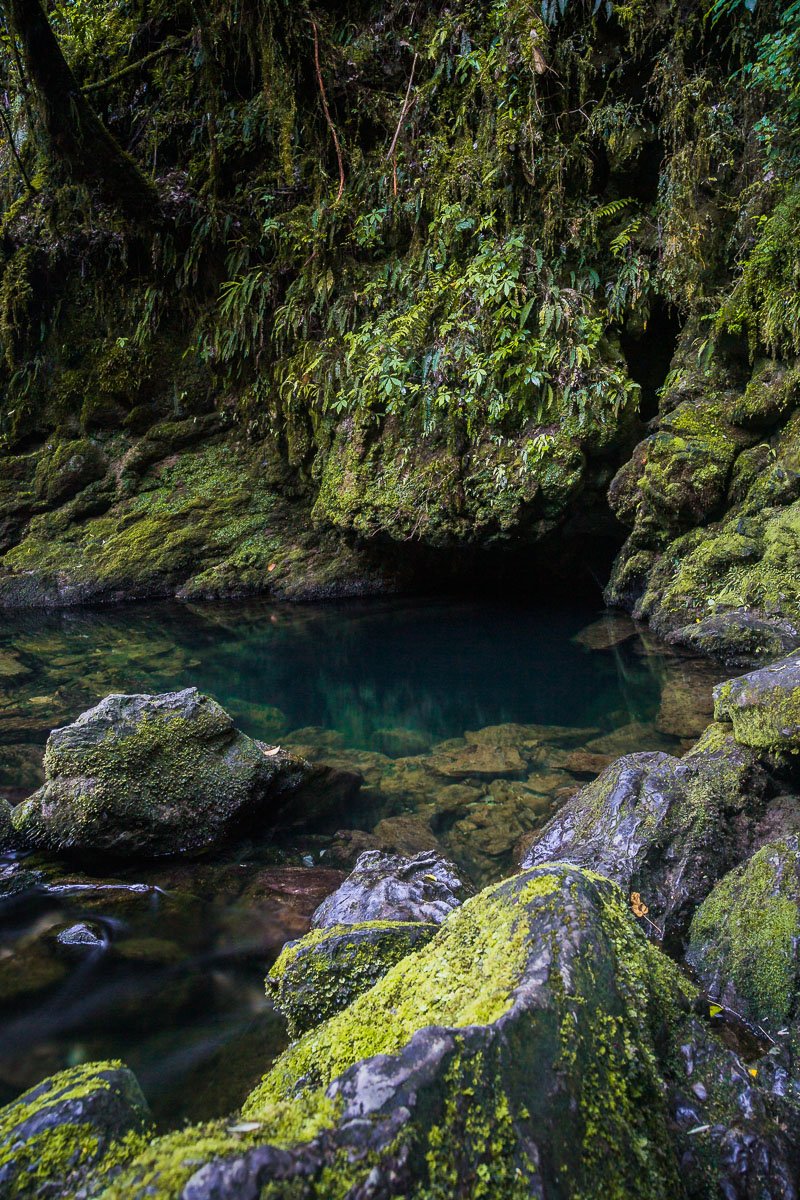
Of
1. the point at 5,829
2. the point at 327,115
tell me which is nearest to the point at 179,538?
the point at 327,115

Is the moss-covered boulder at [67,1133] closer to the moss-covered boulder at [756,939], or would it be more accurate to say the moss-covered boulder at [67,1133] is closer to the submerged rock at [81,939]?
the submerged rock at [81,939]

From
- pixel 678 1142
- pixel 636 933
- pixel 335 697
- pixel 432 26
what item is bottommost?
pixel 335 697

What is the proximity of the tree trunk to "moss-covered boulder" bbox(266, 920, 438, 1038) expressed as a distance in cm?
1048

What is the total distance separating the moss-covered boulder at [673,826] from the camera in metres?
2.76

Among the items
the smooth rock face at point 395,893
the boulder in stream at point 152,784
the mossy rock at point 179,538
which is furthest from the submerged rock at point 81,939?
the mossy rock at point 179,538

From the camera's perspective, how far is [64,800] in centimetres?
366

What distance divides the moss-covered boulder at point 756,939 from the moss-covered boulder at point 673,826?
0.15 metres

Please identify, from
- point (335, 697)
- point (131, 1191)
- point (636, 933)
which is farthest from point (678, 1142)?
point (335, 697)

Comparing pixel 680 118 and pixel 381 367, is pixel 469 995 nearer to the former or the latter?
pixel 381 367

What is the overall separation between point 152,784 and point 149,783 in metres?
0.02

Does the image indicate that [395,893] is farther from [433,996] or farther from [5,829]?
[5,829]

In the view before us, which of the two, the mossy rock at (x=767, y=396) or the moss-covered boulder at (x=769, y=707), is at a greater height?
the mossy rock at (x=767, y=396)

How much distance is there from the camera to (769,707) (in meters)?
2.90

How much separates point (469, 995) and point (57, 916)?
7.75 feet
